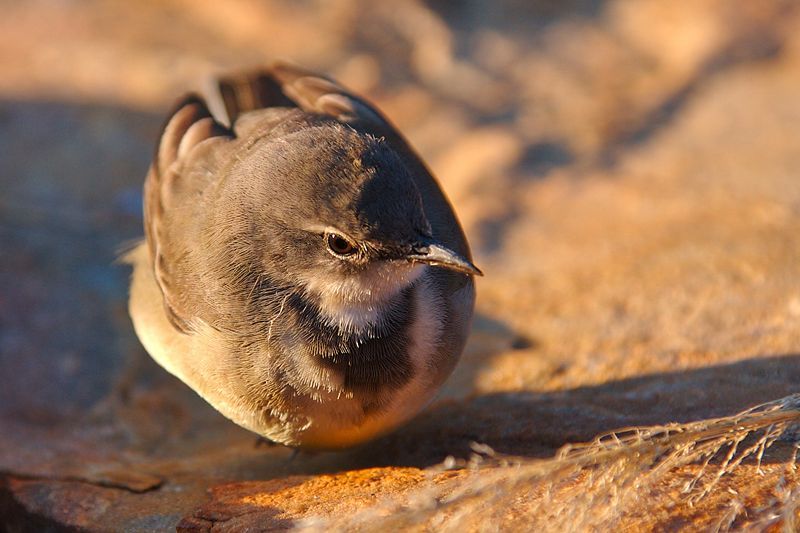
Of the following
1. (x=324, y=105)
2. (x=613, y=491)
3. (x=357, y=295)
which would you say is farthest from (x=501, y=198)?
(x=613, y=491)

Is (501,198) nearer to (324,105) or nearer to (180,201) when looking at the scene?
(324,105)

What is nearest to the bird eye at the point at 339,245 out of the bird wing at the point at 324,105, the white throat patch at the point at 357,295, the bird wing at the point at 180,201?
the white throat patch at the point at 357,295

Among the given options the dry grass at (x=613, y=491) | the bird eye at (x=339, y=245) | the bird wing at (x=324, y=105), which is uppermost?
the bird wing at (x=324, y=105)

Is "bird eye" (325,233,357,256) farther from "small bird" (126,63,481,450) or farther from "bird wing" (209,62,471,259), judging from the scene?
"bird wing" (209,62,471,259)

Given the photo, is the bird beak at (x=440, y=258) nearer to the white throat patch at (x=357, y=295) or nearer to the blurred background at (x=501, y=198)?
the white throat patch at (x=357, y=295)

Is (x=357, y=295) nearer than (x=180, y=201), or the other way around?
(x=357, y=295)

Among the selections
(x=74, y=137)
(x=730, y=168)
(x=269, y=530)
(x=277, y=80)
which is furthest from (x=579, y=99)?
(x=269, y=530)

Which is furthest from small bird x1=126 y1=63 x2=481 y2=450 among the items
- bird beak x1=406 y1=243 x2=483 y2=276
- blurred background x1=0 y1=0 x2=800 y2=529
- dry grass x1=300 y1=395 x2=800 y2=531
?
dry grass x1=300 y1=395 x2=800 y2=531
